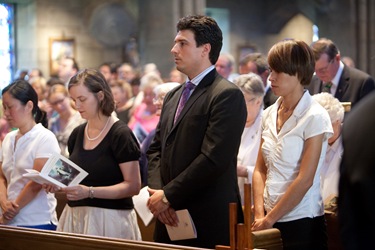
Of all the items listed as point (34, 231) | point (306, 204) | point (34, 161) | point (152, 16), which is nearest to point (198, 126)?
point (306, 204)

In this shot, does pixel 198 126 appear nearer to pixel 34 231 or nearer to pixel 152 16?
pixel 34 231

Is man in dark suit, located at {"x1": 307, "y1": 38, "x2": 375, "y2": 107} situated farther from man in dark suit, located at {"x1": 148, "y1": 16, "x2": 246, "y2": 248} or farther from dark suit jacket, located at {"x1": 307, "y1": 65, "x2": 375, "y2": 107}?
man in dark suit, located at {"x1": 148, "y1": 16, "x2": 246, "y2": 248}

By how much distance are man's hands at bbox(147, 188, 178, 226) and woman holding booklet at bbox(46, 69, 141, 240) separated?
0.52 meters

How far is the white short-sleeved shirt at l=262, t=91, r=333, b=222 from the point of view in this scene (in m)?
3.95

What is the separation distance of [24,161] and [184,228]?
1.41 m

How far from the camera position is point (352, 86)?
249 inches

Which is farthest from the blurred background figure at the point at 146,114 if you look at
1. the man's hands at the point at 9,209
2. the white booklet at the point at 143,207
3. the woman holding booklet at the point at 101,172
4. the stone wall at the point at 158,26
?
the stone wall at the point at 158,26

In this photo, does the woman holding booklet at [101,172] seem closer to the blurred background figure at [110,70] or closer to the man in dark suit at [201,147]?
the man in dark suit at [201,147]

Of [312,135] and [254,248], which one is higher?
[312,135]

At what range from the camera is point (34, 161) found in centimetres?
496

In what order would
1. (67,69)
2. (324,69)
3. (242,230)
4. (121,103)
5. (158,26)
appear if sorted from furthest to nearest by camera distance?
(158,26) → (67,69) → (121,103) → (324,69) → (242,230)

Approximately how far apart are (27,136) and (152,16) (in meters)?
9.48

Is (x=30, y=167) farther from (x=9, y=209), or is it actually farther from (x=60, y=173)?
(x=60, y=173)

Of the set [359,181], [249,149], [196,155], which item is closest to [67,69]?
[249,149]
